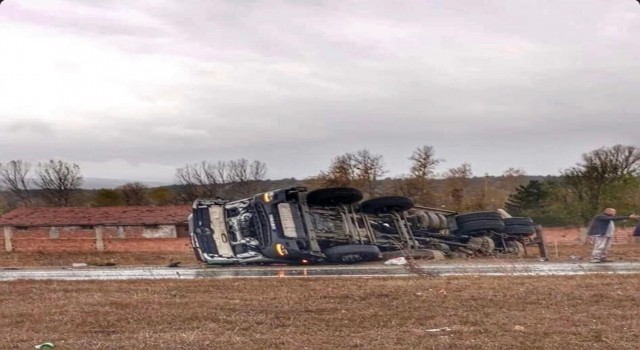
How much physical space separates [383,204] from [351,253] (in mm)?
1799

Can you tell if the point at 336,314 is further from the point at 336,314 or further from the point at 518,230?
the point at 518,230

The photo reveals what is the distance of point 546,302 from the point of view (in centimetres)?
788

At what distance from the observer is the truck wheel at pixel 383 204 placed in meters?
15.2

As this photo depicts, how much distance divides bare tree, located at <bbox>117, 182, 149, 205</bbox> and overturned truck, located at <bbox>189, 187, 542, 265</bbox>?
3627 centimetres

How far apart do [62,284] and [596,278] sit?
23.4 ft

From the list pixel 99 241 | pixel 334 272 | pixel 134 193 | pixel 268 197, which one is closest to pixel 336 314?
pixel 334 272

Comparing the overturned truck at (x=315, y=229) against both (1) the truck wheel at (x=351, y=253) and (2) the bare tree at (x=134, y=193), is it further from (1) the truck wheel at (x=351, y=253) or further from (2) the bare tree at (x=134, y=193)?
(2) the bare tree at (x=134, y=193)

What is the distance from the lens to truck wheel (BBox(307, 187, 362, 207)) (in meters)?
14.3

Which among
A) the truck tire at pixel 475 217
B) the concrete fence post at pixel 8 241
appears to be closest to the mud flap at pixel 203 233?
the truck tire at pixel 475 217

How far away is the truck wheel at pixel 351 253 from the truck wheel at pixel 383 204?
1.41 m

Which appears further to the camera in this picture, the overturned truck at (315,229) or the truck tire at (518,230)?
the truck tire at (518,230)

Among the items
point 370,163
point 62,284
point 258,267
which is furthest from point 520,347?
point 370,163

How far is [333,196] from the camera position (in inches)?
571

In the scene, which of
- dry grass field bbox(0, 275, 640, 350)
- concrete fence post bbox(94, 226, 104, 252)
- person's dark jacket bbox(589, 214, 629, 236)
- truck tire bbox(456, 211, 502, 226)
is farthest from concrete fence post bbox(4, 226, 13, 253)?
person's dark jacket bbox(589, 214, 629, 236)
